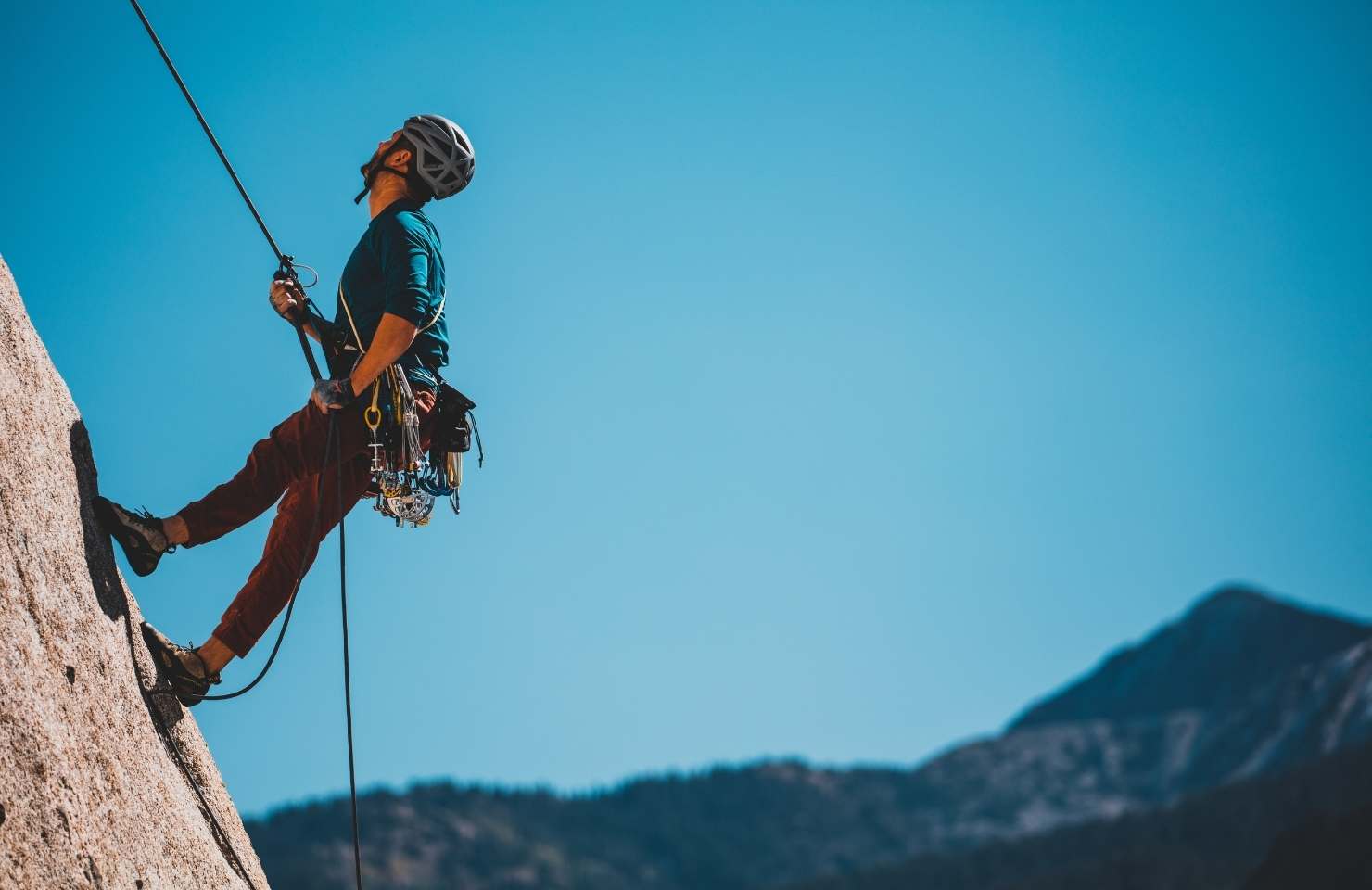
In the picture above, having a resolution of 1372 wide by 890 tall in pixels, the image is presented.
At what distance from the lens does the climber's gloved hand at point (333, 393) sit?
7.32m

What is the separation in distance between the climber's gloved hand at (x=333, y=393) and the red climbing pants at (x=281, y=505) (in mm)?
136

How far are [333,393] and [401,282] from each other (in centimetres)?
58

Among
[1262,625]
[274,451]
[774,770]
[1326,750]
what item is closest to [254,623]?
[274,451]

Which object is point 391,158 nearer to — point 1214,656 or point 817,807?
point 817,807

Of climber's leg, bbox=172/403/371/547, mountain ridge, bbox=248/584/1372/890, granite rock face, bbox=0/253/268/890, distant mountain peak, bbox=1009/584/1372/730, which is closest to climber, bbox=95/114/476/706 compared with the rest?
climber's leg, bbox=172/403/371/547

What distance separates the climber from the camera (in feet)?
23.8

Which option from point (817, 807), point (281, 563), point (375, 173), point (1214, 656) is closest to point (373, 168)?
point (375, 173)

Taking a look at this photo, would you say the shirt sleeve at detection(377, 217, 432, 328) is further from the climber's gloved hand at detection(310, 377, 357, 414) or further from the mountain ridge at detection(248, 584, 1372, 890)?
the mountain ridge at detection(248, 584, 1372, 890)

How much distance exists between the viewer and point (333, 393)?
7320mm

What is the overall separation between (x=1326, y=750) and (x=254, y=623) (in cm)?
13324

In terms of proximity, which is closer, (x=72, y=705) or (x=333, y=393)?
(x=72, y=705)

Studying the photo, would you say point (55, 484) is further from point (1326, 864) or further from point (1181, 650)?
point (1181, 650)

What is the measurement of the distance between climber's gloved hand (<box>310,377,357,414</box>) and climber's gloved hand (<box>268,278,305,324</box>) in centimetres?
57

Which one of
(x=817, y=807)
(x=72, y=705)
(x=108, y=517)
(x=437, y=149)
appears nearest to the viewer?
(x=72, y=705)
